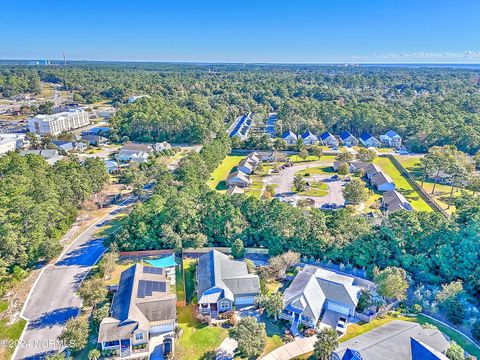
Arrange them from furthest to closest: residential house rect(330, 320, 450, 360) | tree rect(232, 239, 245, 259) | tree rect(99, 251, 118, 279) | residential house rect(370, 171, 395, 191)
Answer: residential house rect(370, 171, 395, 191) → tree rect(232, 239, 245, 259) → tree rect(99, 251, 118, 279) → residential house rect(330, 320, 450, 360)

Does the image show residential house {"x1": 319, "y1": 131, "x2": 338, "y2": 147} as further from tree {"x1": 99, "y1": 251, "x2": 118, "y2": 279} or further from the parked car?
tree {"x1": 99, "y1": 251, "x2": 118, "y2": 279}

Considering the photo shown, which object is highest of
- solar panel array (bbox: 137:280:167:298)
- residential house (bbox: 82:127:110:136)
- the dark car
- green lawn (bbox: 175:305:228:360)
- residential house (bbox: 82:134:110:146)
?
residential house (bbox: 82:127:110:136)

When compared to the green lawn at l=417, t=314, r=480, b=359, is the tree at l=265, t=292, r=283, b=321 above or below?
above

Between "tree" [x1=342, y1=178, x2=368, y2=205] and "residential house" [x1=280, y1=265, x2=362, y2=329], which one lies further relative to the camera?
"tree" [x1=342, y1=178, x2=368, y2=205]

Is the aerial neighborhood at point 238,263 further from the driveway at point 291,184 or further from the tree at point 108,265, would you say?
the driveway at point 291,184

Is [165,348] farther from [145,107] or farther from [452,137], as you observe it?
[145,107]

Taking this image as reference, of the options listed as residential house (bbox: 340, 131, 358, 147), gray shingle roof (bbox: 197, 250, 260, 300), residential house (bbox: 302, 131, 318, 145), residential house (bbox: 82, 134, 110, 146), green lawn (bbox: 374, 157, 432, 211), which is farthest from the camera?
residential house (bbox: 340, 131, 358, 147)

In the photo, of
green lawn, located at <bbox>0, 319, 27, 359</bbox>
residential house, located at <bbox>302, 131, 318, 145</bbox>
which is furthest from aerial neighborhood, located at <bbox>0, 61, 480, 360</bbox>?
residential house, located at <bbox>302, 131, 318, 145</bbox>
